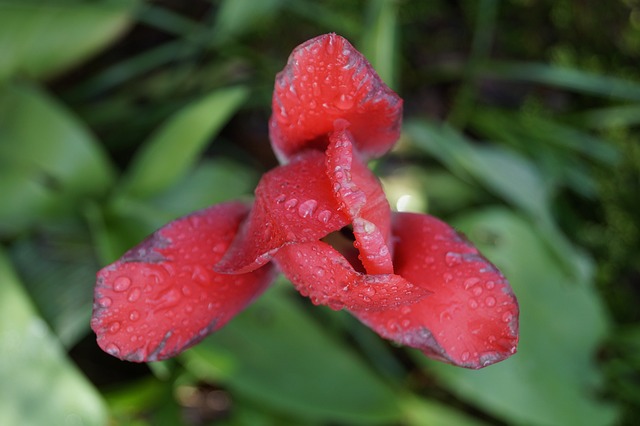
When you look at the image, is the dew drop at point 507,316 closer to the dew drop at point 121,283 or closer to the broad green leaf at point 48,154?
the dew drop at point 121,283

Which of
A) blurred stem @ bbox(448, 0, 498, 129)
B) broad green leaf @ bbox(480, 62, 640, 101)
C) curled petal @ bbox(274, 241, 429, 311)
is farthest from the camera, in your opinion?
blurred stem @ bbox(448, 0, 498, 129)

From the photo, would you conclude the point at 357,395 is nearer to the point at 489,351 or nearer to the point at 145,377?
the point at 145,377

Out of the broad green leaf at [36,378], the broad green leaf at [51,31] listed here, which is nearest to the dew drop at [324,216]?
the broad green leaf at [36,378]

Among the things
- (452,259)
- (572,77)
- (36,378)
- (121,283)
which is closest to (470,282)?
(452,259)

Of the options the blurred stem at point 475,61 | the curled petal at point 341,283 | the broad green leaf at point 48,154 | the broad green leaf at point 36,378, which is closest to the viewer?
the curled petal at point 341,283

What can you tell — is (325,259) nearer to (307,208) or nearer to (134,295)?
(307,208)

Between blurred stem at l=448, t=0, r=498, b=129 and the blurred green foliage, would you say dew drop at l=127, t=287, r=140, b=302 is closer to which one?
the blurred green foliage

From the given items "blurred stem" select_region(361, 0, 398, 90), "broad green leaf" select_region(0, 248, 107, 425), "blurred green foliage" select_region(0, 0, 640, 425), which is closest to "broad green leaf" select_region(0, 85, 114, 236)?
"blurred green foliage" select_region(0, 0, 640, 425)

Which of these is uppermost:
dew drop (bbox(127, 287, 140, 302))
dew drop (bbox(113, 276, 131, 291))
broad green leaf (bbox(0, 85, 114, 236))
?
dew drop (bbox(113, 276, 131, 291))
